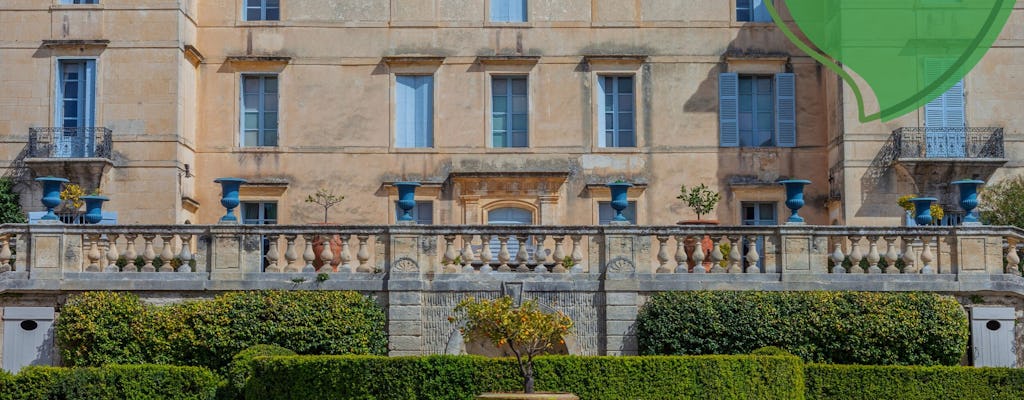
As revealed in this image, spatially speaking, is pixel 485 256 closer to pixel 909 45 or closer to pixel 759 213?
pixel 759 213

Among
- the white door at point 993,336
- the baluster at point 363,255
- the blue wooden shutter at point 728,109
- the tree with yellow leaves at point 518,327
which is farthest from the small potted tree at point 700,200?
the tree with yellow leaves at point 518,327

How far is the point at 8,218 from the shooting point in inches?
1157

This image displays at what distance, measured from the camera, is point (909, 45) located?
99.6 feet

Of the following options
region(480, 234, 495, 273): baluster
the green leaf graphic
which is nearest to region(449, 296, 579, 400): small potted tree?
region(480, 234, 495, 273): baluster

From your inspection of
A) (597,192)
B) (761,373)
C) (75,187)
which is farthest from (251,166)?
(761,373)

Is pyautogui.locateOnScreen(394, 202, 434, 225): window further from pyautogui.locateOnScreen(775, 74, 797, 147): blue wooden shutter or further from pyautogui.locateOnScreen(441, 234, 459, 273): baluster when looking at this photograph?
pyautogui.locateOnScreen(441, 234, 459, 273): baluster

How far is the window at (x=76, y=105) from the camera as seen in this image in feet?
98.4

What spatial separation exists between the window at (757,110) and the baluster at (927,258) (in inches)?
332

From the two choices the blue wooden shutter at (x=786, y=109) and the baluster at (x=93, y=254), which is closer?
the baluster at (x=93, y=254)

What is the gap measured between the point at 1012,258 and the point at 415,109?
13.0 m

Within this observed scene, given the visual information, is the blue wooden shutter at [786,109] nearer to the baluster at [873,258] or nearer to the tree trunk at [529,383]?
the baluster at [873,258]

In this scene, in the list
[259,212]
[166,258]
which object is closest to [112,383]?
[166,258]

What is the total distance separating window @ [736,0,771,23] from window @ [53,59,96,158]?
43.3 feet

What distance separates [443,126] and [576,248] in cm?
899
